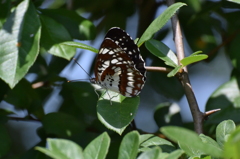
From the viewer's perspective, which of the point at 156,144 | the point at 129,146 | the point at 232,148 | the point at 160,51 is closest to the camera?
the point at 232,148

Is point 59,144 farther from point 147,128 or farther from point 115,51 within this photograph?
point 147,128

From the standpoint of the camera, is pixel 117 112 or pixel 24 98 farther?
pixel 24 98

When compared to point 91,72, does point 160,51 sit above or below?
above

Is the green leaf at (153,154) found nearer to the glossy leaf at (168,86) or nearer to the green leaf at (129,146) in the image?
the green leaf at (129,146)

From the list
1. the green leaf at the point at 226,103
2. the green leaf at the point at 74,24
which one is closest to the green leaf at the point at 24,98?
the green leaf at the point at 74,24

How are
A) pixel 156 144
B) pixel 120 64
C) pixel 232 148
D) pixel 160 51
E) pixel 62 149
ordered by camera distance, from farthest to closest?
pixel 120 64, pixel 160 51, pixel 156 144, pixel 62 149, pixel 232 148

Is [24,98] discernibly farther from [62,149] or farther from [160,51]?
[62,149]

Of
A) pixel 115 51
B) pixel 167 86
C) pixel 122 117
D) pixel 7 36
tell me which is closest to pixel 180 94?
pixel 167 86

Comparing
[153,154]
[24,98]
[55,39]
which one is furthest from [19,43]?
[153,154]

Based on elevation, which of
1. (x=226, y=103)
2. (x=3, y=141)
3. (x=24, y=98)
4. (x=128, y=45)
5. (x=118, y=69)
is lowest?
(x=3, y=141)
